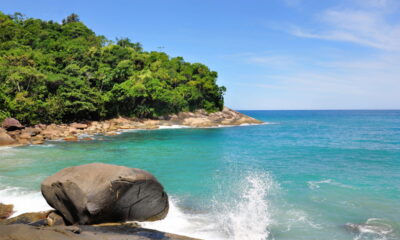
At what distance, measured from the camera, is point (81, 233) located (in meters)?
7.12

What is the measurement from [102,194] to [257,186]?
921 cm

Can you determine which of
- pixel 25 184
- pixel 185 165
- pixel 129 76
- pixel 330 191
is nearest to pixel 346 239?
pixel 330 191

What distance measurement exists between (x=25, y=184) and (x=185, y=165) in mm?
9680

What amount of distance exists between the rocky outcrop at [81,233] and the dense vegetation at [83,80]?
1277 inches

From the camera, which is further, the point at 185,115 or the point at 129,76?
the point at 185,115

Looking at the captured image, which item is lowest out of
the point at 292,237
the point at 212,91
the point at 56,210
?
the point at 292,237

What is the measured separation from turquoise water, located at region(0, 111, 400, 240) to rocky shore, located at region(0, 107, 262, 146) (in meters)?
4.13

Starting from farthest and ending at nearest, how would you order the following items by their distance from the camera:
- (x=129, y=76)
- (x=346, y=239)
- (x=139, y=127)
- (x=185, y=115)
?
(x=185, y=115), (x=129, y=76), (x=139, y=127), (x=346, y=239)

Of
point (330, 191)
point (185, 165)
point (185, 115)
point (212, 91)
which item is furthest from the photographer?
point (212, 91)

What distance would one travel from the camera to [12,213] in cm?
1037

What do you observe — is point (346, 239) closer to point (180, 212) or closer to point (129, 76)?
point (180, 212)

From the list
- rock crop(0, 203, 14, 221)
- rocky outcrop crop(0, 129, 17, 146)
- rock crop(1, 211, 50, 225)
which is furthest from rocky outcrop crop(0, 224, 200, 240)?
rocky outcrop crop(0, 129, 17, 146)

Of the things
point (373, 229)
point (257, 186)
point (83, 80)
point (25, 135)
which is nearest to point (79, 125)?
point (83, 80)

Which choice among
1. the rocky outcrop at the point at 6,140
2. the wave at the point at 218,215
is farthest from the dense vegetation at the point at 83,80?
the wave at the point at 218,215
